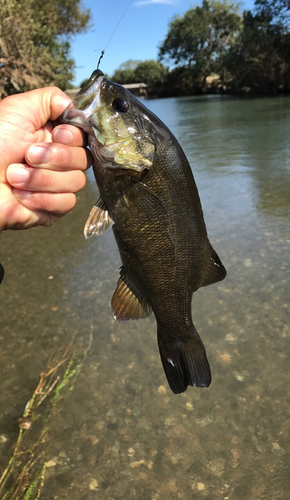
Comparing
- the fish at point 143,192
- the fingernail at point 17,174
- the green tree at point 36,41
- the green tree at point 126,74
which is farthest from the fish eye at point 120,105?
the green tree at point 126,74

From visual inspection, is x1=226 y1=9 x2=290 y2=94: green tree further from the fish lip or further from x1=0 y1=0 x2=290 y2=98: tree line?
the fish lip

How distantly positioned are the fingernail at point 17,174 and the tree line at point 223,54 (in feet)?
104

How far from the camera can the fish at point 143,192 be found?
167 cm

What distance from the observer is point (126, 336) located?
377cm

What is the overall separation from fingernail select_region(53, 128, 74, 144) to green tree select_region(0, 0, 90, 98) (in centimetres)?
1950

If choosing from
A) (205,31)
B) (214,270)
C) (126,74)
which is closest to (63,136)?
(214,270)

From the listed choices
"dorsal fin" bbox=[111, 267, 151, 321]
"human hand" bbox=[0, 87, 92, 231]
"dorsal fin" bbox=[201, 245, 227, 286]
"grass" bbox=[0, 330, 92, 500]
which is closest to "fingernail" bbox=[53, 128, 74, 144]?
"human hand" bbox=[0, 87, 92, 231]

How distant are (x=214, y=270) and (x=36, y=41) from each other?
26.7m

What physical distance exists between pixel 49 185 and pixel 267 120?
15308 mm

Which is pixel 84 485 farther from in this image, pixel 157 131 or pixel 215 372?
pixel 157 131

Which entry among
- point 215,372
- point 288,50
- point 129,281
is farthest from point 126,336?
point 288,50

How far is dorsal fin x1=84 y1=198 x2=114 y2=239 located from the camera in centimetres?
177

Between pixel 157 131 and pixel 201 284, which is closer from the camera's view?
pixel 157 131

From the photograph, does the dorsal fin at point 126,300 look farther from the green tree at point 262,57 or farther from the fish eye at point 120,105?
the green tree at point 262,57
